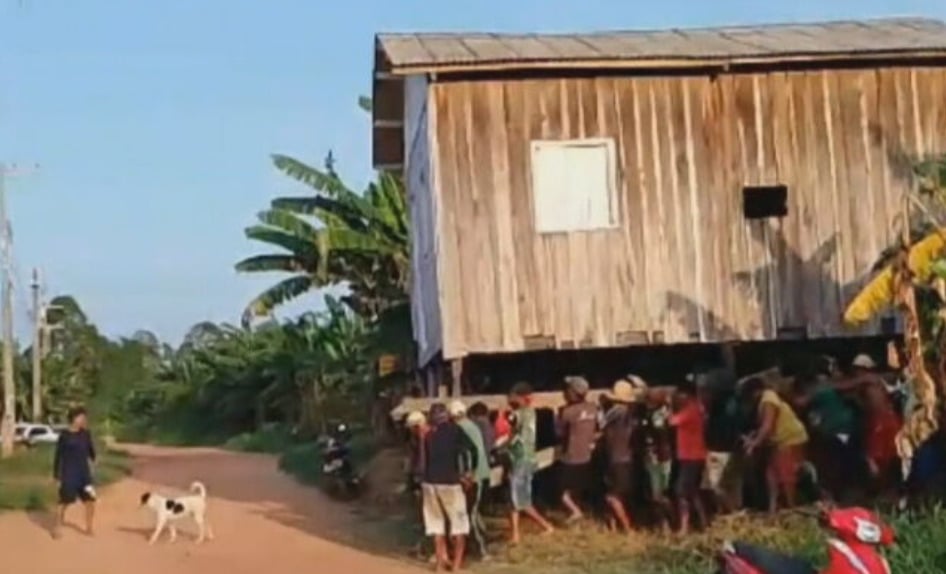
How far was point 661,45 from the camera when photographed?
2067 cm

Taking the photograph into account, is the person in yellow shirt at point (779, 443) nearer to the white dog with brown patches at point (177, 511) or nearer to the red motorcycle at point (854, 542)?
the red motorcycle at point (854, 542)

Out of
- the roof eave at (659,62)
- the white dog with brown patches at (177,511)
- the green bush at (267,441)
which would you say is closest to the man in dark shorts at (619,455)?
the roof eave at (659,62)

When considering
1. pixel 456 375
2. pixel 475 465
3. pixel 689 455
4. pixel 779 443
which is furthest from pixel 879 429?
pixel 456 375

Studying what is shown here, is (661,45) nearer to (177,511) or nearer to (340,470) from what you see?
(177,511)

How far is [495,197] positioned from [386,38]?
111 inches

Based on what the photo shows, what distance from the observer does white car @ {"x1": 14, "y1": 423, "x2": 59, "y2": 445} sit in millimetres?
49500

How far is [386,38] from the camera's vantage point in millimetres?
21141

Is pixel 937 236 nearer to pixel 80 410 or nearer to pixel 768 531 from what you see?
pixel 768 531

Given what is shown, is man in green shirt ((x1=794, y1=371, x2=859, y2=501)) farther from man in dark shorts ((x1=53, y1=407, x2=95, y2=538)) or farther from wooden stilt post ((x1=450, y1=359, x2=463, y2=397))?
man in dark shorts ((x1=53, y1=407, x2=95, y2=538))

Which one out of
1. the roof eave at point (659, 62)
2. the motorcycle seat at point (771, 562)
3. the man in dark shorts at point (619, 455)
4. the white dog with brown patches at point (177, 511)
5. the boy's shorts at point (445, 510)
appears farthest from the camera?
the white dog with brown patches at point (177, 511)

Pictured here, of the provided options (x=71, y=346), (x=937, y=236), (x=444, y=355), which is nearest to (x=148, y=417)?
(x=71, y=346)

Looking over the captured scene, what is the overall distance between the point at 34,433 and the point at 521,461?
37.6m

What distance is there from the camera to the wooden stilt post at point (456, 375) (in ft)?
64.8

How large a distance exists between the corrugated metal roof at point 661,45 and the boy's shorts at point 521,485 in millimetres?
4250
